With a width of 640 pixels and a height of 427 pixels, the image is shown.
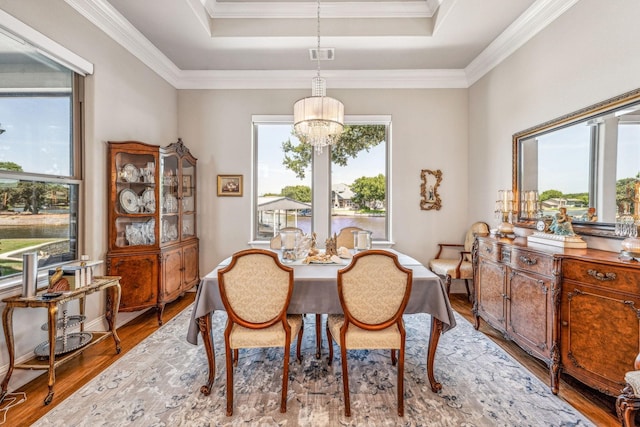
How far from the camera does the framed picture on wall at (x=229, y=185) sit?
4305 millimetres

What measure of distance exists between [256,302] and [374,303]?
0.76m

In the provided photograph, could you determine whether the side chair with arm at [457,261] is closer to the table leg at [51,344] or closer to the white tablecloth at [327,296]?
the white tablecloth at [327,296]

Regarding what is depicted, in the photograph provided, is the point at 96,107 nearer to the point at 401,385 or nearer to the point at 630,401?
the point at 401,385

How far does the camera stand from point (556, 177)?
2.70 m

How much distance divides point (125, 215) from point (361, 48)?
3321mm

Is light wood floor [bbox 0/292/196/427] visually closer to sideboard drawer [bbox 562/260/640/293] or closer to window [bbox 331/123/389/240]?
window [bbox 331/123/389/240]

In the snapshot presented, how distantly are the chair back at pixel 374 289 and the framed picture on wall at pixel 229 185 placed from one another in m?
2.92

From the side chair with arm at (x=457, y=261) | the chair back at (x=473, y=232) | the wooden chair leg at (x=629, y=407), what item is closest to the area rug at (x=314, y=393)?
the wooden chair leg at (x=629, y=407)

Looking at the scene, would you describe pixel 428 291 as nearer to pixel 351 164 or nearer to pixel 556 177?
pixel 556 177

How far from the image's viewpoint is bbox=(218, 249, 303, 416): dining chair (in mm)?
1828

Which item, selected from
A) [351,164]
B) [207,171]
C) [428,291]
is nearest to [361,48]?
[351,164]

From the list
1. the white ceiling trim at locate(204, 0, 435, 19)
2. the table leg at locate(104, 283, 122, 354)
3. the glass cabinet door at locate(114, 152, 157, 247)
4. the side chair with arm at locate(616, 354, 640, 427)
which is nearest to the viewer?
the side chair with arm at locate(616, 354, 640, 427)

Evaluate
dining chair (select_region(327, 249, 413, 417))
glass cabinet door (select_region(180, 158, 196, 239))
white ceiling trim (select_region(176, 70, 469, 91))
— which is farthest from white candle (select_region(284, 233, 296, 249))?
white ceiling trim (select_region(176, 70, 469, 91))

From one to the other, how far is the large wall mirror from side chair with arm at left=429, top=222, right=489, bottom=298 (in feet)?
2.43
